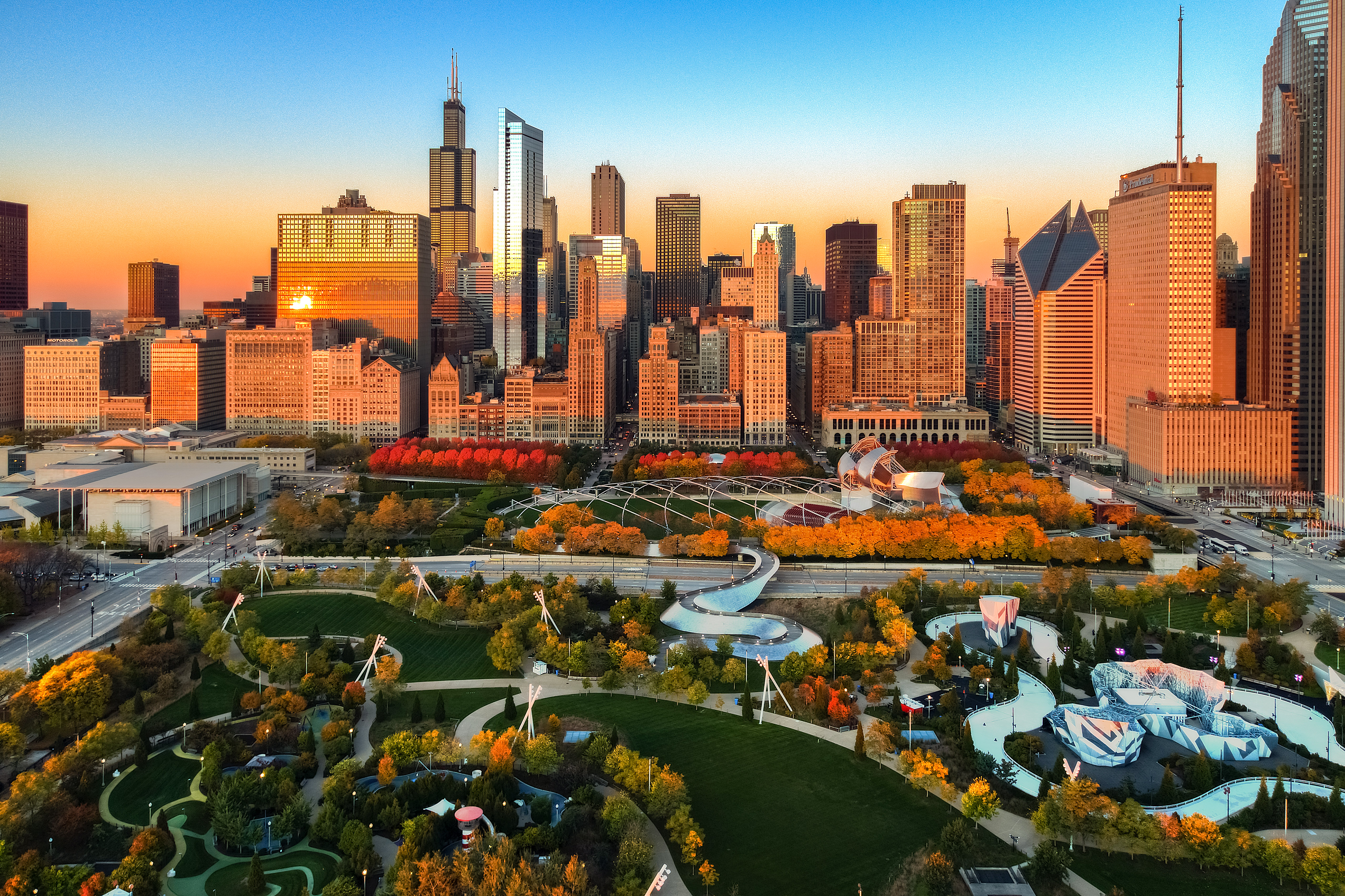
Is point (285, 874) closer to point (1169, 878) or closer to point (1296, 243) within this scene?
point (1169, 878)

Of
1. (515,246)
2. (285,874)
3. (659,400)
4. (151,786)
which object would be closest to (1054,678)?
(285,874)

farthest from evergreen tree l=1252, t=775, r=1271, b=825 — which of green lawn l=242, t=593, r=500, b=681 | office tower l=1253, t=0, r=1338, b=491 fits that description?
office tower l=1253, t=0, r=1338, b=491

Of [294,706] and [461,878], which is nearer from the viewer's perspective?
[461,878]

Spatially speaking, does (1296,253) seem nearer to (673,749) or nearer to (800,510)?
(800,510)

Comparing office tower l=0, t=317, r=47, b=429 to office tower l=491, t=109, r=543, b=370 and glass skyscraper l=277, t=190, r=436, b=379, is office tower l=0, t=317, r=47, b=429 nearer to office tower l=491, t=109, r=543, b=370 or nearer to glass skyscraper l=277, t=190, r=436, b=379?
glass skyscraper l=277, t=190, r=436, b=379

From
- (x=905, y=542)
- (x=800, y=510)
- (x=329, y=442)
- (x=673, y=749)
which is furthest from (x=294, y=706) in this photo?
(x=329, y=442)
